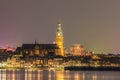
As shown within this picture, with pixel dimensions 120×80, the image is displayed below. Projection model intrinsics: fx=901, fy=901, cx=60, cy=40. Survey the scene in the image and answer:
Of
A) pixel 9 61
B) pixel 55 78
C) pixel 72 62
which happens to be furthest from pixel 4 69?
pixel 55 78

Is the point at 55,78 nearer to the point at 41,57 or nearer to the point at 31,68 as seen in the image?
the point at 31,68

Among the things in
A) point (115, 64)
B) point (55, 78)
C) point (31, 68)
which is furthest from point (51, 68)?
point (55, 78)

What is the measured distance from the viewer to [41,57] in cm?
19400

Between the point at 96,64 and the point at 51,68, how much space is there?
1188 centimetres

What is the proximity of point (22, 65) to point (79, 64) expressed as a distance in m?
12.3

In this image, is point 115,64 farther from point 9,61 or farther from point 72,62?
point 9,61

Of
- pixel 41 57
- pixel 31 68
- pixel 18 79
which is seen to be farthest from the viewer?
pixel 41 57

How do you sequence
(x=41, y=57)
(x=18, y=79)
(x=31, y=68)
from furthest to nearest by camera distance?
1. (x=41, y=57)
2. (x=31, y=68)
3. (x=18, y=79)

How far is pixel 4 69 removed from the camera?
602 feet

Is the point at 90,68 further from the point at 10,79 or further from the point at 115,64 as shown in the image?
the point at 10,79

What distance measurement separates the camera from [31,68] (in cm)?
18075

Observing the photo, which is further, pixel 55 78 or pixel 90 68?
pixel 90 68

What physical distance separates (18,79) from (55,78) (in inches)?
264

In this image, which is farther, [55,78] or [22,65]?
[22,65]
